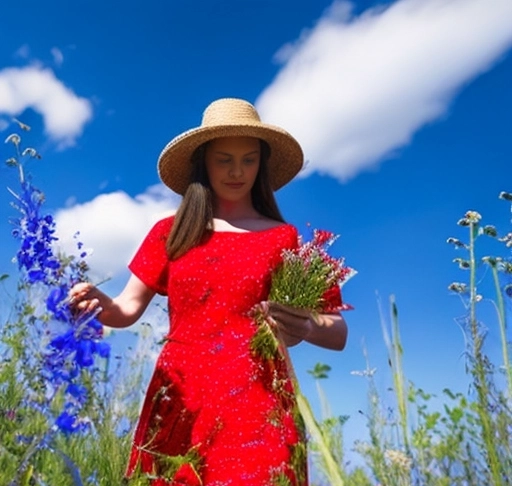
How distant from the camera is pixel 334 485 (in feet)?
4.25

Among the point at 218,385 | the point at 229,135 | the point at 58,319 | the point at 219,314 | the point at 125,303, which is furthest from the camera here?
the point at 229,135

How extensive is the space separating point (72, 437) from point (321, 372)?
75 centimetres

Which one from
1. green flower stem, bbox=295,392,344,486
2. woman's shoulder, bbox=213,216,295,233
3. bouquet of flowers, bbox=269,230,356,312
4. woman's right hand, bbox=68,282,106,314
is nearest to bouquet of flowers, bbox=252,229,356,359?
bouquet of flowers, bbox=269,230,356,312

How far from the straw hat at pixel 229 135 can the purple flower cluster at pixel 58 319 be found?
1.23 meters

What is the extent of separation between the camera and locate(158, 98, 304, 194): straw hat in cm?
343

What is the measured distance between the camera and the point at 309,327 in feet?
9.41

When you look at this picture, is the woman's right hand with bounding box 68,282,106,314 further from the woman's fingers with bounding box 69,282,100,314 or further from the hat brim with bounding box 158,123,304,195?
the hat brim with bounding box 158,123,304,195

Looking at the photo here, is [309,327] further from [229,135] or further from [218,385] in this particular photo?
[229,135]

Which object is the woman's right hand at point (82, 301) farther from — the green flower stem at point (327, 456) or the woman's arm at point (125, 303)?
the green flower stem at point (327, 456)

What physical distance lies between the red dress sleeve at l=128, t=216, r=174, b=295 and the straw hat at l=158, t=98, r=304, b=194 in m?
0.41

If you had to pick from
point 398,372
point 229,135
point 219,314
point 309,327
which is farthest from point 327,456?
point 229,135

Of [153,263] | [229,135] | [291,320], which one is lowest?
[291,320]

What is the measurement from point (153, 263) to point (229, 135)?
65cm

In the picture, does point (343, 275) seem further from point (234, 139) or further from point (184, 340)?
point (234, 139)
